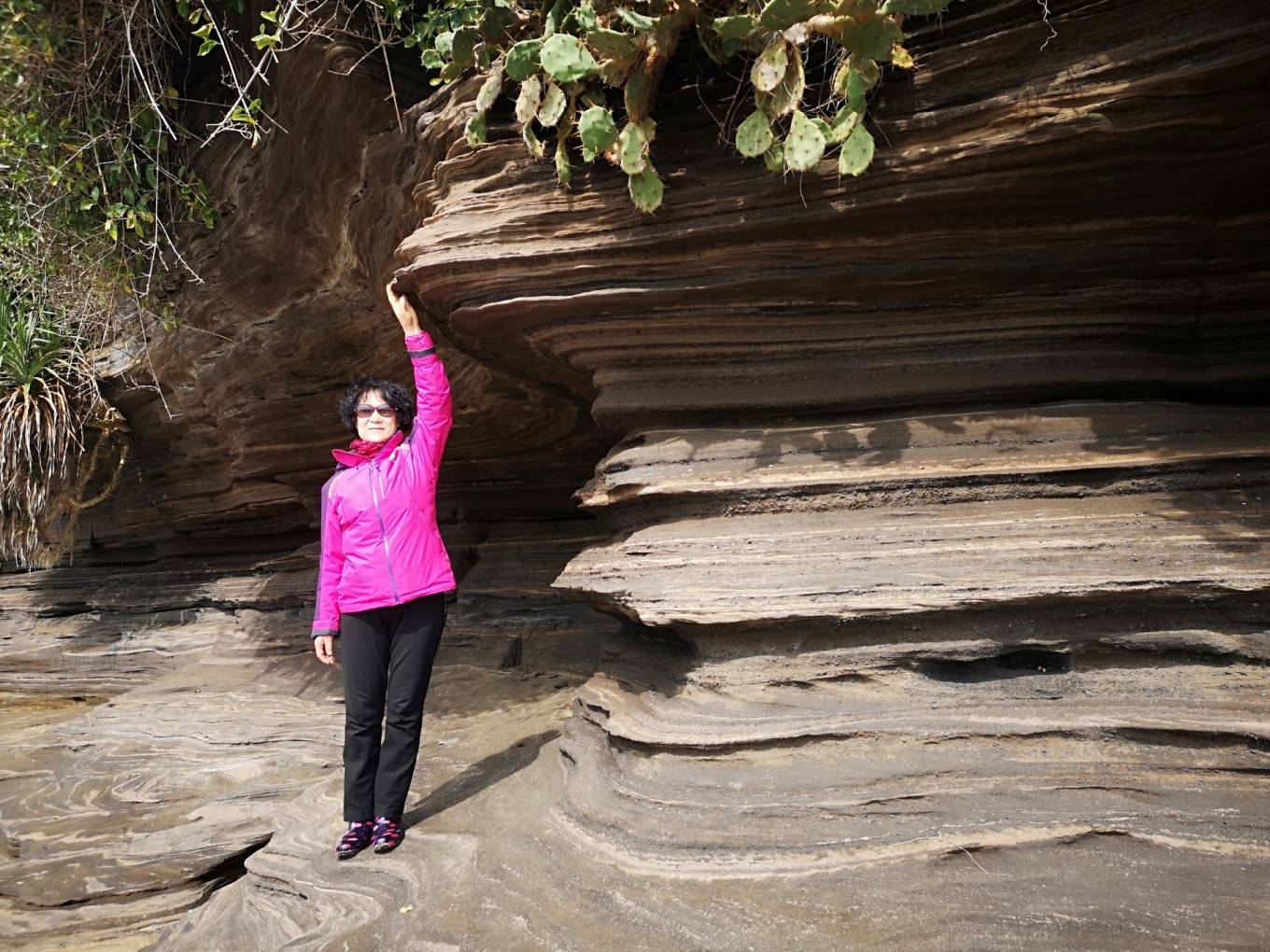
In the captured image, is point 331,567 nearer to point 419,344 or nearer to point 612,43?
point 419,344

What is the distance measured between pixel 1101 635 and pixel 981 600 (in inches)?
16.9

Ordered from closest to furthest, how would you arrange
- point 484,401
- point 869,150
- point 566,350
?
point 869,150 → point 566,350 → point 484,401

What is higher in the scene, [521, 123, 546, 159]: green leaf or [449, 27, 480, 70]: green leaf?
[449, 27, 480, 70]: green leaf

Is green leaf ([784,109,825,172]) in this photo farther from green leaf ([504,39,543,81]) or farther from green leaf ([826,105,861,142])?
green leaf ([504,39,543,81])

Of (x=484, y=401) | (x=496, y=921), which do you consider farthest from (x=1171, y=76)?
(x=484, y=401)

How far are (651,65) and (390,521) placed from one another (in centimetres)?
227

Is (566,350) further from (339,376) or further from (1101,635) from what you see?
(339,376)

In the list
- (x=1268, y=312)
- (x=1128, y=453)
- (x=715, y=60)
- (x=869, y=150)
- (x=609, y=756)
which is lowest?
(x=609, y=756)

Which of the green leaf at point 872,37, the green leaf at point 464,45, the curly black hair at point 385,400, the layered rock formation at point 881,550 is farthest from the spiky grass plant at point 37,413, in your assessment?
the green leaf at point 872,37

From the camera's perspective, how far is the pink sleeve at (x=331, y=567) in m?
3.80

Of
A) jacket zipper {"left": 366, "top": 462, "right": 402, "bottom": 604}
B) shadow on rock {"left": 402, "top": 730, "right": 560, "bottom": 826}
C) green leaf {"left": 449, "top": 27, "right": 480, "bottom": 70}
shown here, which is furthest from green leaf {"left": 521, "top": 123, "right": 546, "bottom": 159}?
shadow on rock {"left": 402, "top": 730, "right": 560, "bottom": 826}

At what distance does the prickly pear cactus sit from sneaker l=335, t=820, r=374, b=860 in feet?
9.49

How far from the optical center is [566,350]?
443 centimetres

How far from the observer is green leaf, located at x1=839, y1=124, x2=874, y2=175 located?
130 inches
